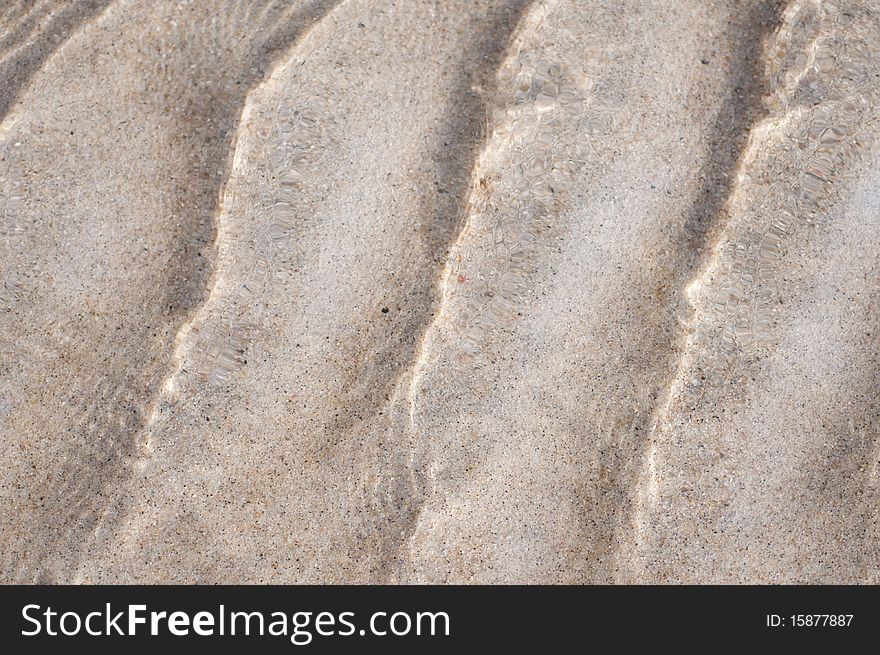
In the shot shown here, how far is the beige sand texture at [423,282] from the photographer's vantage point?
1069 millimetres

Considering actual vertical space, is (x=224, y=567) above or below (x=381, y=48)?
below

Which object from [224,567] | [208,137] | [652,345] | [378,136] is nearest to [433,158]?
[378,136]

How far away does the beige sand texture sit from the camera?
1.07 m

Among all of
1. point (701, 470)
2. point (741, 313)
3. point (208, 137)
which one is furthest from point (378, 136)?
point (701, 470)

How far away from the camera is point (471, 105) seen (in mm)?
1085

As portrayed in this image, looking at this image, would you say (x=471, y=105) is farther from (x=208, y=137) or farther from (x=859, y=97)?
(x=859, y=97)

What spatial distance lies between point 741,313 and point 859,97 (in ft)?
1.42

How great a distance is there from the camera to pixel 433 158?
108cm

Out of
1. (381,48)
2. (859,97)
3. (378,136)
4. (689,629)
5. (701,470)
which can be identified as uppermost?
(381,48)

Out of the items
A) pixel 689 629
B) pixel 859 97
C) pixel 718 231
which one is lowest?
pixel 689 629

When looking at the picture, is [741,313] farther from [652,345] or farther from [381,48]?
[381,48]

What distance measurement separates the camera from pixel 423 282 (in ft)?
3.54

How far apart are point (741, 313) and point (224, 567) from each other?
101cm

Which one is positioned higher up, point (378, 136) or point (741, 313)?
point (378, 136)
